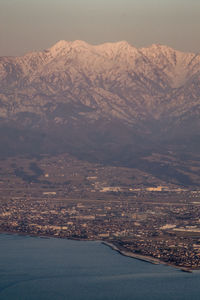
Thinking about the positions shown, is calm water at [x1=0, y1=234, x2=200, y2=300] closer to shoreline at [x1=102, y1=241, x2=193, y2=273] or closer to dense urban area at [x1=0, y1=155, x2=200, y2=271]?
shoreline at [x1=102, y1=241, x2=193, y2=273]

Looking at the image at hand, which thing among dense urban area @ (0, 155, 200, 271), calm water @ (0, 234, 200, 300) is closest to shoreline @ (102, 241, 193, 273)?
dense urban area @ (0, 155, 200, 271)

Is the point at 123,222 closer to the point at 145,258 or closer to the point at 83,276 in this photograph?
the point at 145,258

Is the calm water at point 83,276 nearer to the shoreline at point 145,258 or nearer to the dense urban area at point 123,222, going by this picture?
the shoreline at point 145,258

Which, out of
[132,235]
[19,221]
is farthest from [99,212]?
[132,235]

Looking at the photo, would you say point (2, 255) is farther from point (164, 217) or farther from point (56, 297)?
point (164, 217)

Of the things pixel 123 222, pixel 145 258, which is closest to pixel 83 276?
pixel 145 258

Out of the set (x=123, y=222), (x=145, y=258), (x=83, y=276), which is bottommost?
(x=83, y=276)

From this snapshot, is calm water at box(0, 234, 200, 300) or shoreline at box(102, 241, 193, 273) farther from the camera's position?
shoreline at box(102, 241, 193, 273)

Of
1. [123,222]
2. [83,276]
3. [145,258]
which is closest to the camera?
[83,276]

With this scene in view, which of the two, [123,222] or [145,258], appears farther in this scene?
[123,222]
